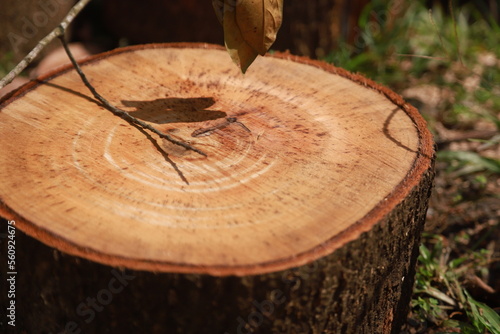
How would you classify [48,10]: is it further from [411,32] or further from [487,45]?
[487,45]

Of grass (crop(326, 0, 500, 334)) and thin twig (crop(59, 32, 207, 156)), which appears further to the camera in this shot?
grass (crop(326, 0, 500, 334))

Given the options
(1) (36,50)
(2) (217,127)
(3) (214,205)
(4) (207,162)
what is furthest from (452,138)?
(1) (36,50)

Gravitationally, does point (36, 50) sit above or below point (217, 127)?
above

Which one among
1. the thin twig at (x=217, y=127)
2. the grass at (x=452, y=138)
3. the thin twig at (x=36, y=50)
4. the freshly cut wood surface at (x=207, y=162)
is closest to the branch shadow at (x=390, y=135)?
the freshly cut wood surface at (x=207, y=162)

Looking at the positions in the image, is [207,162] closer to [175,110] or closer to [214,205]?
[214,205]

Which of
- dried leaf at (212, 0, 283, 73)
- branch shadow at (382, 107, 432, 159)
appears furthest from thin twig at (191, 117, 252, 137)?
branch shadow at (382, 107, 432, 159)

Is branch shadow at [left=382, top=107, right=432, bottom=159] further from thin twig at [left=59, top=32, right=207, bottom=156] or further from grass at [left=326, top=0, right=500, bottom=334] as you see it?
thin twig at [left=59, top=32, right=207, bottom=156]

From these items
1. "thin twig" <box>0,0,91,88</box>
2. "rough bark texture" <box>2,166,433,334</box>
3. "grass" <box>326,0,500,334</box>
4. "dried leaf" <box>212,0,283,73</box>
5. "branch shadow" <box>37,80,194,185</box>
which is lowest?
"grass" <box>326,0,500,334</box>
